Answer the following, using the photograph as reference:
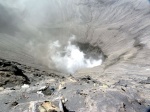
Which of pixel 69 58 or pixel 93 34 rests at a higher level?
pixel 93 34

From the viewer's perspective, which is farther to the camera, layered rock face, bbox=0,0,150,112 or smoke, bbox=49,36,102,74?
smoke, bbox=49,36,102,74

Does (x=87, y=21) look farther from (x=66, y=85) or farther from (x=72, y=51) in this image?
(x=66, y=85)

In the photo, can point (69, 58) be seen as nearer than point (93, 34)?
Yes

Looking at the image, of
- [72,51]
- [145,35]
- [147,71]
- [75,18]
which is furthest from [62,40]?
[147,71]

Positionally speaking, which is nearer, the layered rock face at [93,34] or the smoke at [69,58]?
the layered rock face at [93,34]
